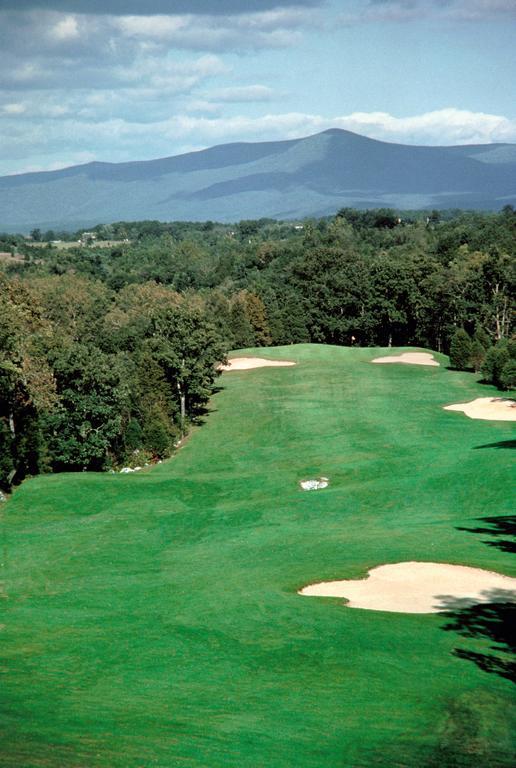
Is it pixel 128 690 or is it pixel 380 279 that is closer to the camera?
pixel 128 690

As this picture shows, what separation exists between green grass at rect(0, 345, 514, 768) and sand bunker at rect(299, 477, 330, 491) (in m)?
0.62

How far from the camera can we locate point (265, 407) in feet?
219

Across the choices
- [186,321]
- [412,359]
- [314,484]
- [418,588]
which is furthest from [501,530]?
[412,359]

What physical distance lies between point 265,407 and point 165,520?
33454mm

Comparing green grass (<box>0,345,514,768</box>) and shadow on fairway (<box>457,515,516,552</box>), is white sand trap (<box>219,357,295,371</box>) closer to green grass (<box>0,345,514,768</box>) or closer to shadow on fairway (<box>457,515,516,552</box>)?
green grass (<box>0,345,514,768</box>)

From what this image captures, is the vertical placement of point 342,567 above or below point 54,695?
below

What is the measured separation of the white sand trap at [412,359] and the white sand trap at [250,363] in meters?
9.33

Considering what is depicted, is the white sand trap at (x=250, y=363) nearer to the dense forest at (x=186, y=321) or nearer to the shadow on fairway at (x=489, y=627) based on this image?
the dense forest at (x=186, y=321)

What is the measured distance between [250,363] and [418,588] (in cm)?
6723

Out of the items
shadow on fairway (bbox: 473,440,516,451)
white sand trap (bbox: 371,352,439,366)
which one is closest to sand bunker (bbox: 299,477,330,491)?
shadow on fairway (bbox: 473,440,516,451)

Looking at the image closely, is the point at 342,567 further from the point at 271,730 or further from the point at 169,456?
the point at 169,456

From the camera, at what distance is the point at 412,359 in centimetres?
8600

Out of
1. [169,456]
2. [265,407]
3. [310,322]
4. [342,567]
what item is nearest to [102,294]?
[310,322]

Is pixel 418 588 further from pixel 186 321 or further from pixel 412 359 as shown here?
pixel 412 359
